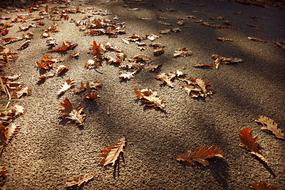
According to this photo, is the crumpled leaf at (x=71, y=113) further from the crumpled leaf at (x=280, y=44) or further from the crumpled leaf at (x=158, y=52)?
the crumpled leaf at (x=280, y=44)

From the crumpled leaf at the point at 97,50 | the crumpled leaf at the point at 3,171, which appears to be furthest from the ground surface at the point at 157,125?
the crumpled leaf at the point at 97,50

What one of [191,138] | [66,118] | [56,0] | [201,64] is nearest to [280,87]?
[201,64]

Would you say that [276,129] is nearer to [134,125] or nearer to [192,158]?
[192,158]

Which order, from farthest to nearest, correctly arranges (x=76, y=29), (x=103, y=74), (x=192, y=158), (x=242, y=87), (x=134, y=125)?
1. (x=76, y=29)
2. (x=103, y=74)
3. (x=242, y=87)
4. (x=134, y=125)
5. (x=192, y=158)

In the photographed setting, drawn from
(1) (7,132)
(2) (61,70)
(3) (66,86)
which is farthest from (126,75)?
(1) (7,132)

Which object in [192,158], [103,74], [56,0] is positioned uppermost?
[56,0]
